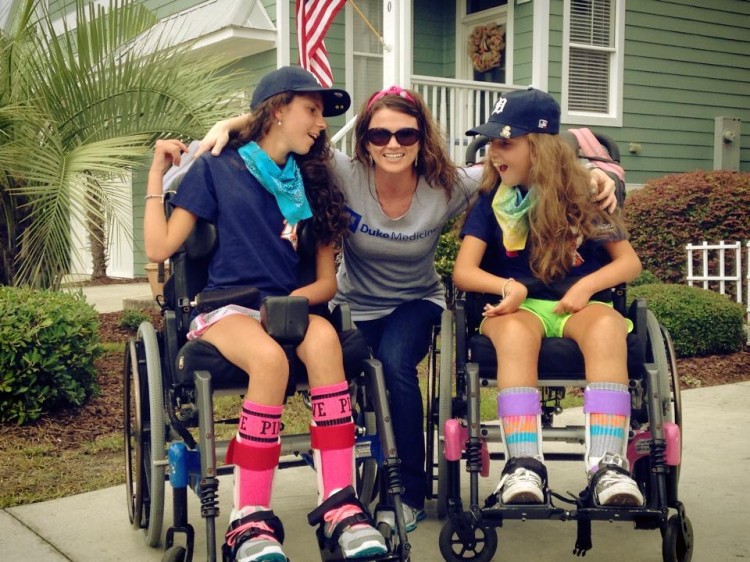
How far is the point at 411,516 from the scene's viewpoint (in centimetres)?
371

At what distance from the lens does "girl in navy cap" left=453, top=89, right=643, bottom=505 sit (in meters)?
3.22

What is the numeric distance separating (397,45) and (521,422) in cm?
718

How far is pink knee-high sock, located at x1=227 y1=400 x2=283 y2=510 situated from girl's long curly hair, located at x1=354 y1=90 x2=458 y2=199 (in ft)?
4.05

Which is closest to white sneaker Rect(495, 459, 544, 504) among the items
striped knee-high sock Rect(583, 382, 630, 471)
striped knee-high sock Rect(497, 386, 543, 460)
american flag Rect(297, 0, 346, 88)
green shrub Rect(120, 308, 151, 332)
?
striped knee-high sock Rect(497, 386, 543, 460)

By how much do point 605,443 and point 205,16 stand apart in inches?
363

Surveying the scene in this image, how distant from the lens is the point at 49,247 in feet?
19.2

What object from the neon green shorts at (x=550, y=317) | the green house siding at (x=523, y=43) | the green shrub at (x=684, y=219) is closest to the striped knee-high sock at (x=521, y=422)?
the neon green shorts at (x=550, y=317)

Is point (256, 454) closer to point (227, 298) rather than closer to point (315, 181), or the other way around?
point (227, 298)

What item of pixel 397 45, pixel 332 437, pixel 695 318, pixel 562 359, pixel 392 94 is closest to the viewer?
pixel 332 437

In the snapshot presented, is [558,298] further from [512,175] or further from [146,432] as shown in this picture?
[146,432]

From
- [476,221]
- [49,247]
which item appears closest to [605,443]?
[476,221]

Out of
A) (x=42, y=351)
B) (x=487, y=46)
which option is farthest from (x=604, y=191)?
(x=487, y=46)

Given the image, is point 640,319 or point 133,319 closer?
point 640,319

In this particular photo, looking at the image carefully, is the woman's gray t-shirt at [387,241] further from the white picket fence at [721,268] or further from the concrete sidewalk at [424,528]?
the white picket fence at [721,268]
